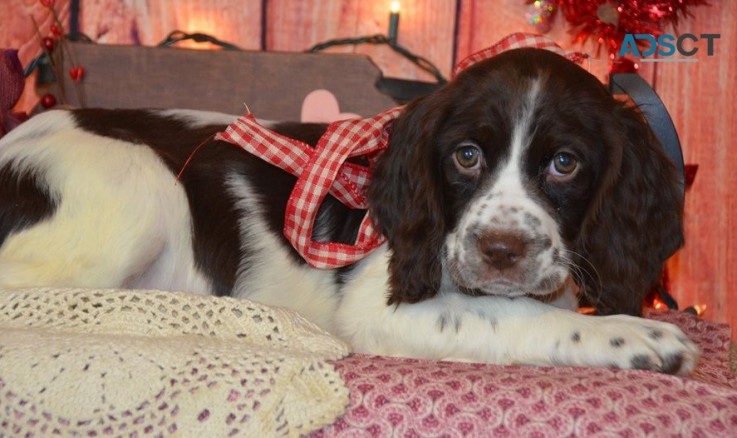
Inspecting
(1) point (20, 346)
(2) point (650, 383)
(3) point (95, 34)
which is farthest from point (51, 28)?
(2) point (650, 383)

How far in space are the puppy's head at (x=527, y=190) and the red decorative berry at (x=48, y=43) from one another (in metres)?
2.80

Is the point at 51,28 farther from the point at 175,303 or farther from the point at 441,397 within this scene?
the point at 441,397

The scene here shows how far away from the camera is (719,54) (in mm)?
5109

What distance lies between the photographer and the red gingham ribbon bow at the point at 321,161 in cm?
279

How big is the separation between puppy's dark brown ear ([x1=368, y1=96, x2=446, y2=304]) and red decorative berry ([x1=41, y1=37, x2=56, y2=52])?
282 centimetres

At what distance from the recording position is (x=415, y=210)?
106 inches

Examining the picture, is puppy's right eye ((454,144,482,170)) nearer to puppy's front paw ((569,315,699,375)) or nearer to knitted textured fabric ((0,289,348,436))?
puppy's front paw ((569,315,699,375))

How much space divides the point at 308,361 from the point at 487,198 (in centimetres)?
75

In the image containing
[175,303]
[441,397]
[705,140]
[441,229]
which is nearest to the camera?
[441,397]

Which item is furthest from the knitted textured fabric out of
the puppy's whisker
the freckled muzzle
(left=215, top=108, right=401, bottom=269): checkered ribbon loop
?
the puppy's whisker

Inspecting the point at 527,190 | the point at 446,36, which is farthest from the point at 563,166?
the point at 446,36

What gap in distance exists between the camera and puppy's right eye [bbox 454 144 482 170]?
2590mm

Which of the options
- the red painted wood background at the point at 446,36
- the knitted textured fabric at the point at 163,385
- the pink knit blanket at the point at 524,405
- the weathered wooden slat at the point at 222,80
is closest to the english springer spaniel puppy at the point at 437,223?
the pink knit blanket at the point at 524,405

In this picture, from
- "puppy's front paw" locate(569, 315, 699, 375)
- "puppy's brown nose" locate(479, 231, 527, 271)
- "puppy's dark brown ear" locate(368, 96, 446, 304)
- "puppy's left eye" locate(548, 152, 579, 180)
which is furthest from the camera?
"puppy's dark brown ear" locate(368, 96, 446, 304)
